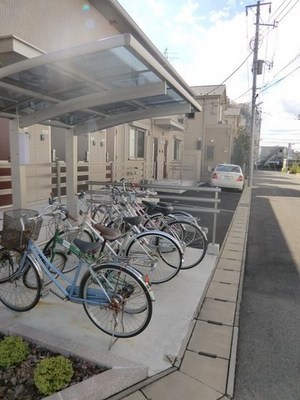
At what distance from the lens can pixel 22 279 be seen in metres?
3.20

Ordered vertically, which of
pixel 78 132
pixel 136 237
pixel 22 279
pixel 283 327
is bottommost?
pixel 283 327

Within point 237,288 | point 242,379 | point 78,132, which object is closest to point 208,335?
point 242,379

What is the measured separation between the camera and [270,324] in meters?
3.18

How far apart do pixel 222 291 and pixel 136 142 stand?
1004cm

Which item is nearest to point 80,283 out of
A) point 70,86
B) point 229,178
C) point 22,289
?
point 22,289

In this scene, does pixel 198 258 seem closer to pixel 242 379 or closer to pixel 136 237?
pixel 136 237

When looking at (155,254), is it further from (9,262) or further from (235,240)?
(235,240)

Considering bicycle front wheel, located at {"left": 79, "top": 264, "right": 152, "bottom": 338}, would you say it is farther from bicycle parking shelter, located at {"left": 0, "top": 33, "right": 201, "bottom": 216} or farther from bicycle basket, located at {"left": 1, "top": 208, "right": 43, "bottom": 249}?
bicycle parking shelter, located at {"left": 0, "top": 33, "right": 201, "bottom": 216}

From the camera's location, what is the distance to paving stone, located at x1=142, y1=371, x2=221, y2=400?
84.0 inches

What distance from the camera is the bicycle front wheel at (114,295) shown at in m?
2.66

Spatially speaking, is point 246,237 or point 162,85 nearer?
point 162,85

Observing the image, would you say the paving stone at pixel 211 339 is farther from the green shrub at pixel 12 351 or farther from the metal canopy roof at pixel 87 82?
the metal canopy roof at pixel 87 82

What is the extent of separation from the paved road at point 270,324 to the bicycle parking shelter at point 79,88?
2.78 meters

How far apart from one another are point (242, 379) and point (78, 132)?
15.0ft
